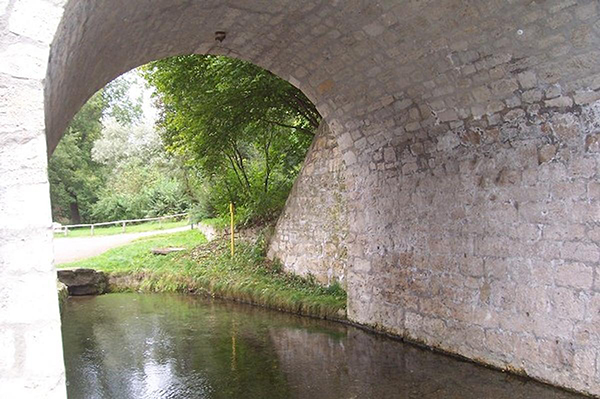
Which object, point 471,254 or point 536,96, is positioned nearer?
point 536,96

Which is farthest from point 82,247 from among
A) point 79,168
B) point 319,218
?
→ point 79,168

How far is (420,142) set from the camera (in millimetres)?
6164

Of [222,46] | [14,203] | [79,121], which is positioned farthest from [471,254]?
[79,121]

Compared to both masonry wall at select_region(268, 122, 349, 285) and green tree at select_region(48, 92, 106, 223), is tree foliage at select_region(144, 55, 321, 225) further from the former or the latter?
green tree at select_region(48, 92, 106, 223)

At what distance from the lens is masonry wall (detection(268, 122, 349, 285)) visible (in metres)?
8.60

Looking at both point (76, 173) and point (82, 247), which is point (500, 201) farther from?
point (76, 173)

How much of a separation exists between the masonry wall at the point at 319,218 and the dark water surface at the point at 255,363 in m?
1.12

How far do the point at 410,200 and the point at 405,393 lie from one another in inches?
96.8

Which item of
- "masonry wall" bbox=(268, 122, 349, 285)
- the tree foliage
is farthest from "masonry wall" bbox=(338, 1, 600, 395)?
the tree foliage

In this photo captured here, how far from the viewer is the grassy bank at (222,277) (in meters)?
8.52

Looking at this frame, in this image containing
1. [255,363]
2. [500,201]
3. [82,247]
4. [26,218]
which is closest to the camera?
[26,218]

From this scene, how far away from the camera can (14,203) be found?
2053 mm

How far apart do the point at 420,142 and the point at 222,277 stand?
5866 millimetres

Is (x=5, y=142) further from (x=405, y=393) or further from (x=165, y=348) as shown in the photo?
(x=165, y=348)
